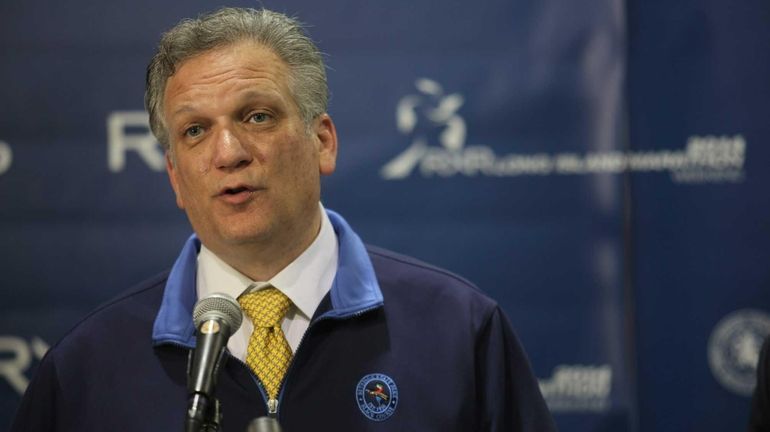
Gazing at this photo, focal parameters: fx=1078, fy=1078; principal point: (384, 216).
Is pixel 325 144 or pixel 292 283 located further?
pixel 325 144

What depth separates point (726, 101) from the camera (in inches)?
141

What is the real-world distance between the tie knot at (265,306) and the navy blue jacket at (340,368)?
0.08m

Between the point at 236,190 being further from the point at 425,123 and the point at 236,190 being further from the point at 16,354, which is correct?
the point at 16,354

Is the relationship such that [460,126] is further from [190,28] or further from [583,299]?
[190,28]

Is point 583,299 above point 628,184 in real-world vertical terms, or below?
A: below

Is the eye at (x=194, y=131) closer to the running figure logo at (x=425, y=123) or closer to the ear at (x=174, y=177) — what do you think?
the ear at (x=174, y=177)

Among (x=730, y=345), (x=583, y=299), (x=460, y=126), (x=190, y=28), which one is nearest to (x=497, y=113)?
(x=460, y=126)

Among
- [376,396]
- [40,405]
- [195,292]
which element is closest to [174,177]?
[195,292]

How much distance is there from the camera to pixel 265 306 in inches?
91.7

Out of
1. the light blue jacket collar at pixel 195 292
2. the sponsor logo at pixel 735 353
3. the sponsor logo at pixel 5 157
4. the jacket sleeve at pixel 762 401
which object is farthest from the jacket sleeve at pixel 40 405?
the sponsor logo at pixel 735 353

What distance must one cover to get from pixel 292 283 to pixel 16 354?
1.62 metres

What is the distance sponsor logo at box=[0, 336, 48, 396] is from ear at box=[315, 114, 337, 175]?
5.10ft

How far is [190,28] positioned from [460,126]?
139 centimetres

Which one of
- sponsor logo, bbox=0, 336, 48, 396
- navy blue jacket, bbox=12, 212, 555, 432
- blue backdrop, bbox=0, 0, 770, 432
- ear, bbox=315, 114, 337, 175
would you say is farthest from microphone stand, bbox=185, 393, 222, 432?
sponsor logo, bbox=0, 336, 48, 396
